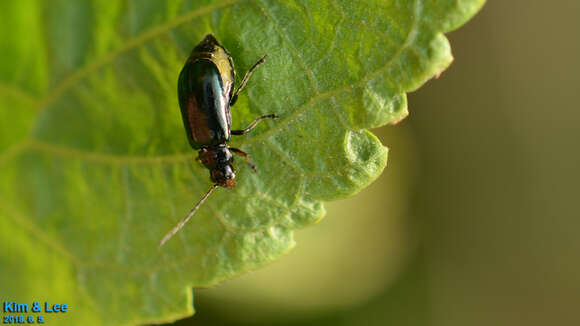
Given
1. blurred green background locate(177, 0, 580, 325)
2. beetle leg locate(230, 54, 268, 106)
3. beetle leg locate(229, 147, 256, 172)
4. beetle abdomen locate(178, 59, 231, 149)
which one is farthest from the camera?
blurred green background locate(177, 0, 580, 325)

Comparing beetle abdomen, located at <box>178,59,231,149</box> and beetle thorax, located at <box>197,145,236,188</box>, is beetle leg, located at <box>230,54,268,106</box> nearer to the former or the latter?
beetle abdomen, located at <box>178,59,231,149</box>

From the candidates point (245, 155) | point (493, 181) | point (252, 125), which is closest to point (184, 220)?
point (245, 155)

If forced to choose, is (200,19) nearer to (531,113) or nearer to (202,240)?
(202,240)

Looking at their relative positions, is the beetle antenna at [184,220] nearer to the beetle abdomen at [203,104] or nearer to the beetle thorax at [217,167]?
the beetle thorax at [217,167]

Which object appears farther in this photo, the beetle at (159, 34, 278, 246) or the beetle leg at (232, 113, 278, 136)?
the beetle at (159, 34, 278, 246)

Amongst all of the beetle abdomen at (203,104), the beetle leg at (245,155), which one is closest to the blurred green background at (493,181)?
the beetle abdomen at (203,104)

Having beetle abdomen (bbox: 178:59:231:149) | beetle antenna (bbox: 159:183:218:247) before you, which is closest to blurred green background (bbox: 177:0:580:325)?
beetle abdomen (bbox: 178:59:231:149)
